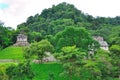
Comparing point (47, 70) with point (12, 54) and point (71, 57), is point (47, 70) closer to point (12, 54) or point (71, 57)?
point (71, 57)

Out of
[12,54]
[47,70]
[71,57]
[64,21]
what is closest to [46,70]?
[47,70]

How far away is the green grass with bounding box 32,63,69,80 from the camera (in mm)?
54106

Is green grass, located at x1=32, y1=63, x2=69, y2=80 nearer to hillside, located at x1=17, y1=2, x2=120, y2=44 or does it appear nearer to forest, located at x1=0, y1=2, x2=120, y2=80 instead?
forest, located at x1=0, y1=2, x2=120, y2=80

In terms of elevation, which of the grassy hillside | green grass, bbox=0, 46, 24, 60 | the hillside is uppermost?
the hillside

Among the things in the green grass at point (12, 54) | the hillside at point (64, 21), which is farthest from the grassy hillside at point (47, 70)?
the hillside at point (64, 21)

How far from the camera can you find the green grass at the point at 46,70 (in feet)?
178

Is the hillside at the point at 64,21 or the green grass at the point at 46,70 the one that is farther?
the hillside at the point at 64,21

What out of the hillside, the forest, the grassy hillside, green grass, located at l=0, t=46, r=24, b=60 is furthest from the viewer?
the hillside

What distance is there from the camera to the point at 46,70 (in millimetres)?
57500

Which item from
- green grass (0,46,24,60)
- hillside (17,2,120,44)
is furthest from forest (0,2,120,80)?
hillside (17,2,120,44)

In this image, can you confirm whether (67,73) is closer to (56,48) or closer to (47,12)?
(56,48)

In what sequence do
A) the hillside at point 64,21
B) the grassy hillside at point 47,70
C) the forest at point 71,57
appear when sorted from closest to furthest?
the forest at point 71,57 → the grassy hillside at point 47,70 → the hillside at point 64,21

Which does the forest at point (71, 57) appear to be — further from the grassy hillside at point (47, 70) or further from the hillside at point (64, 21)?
the hillside at point (64, 21)

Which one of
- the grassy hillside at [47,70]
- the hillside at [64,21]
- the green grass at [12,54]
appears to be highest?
the hillside at [64,21]
